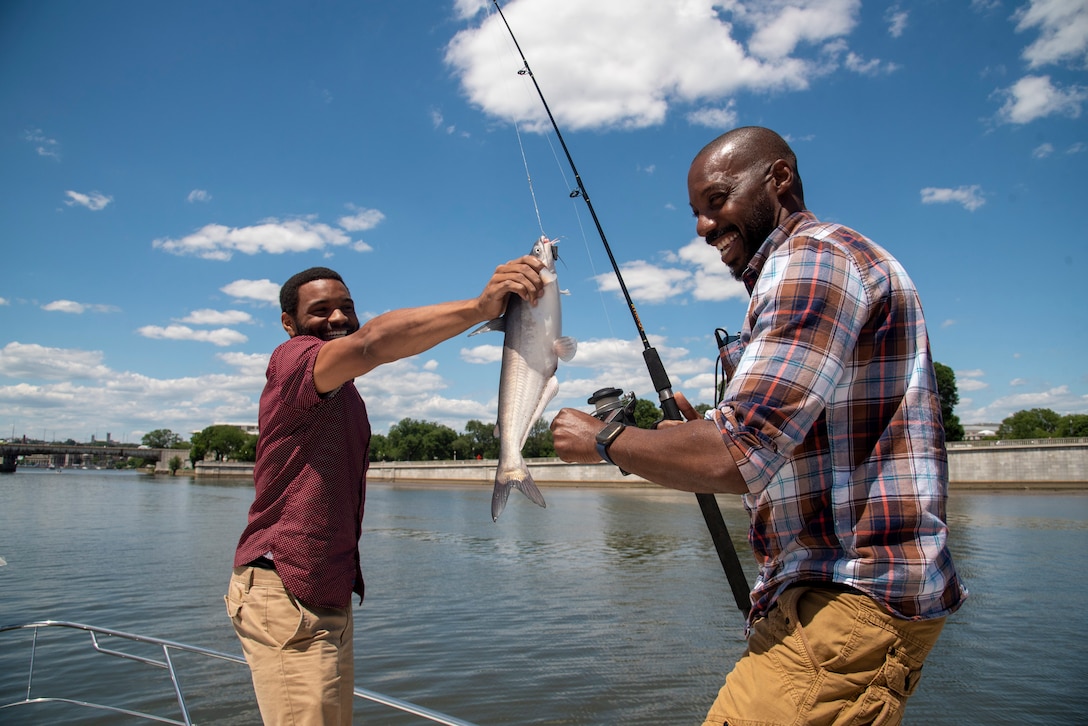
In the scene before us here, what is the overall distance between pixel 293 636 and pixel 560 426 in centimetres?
173

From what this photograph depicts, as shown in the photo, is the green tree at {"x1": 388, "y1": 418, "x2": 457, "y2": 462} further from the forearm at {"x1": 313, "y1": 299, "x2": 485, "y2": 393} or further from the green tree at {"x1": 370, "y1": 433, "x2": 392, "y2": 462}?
the forearm at {"x1": 313, "y1": 299, "x2": 485, "y2": 393}

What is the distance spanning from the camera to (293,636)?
3197mm

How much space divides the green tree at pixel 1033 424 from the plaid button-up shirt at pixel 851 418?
14186cm

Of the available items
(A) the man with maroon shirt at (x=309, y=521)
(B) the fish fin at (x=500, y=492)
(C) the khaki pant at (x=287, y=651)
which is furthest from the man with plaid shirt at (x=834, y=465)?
(C) the khaki pant at (x=287, y=651)

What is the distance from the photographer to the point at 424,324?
290cm

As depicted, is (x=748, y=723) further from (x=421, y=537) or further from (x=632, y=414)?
(x=421, y=537)

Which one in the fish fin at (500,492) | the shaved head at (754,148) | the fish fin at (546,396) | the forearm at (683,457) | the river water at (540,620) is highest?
the shaved head at (754,148)

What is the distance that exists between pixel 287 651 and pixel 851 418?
2.60 m

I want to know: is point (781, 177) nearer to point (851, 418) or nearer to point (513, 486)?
point (851, 418)

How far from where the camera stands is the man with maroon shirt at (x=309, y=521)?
2977 mm

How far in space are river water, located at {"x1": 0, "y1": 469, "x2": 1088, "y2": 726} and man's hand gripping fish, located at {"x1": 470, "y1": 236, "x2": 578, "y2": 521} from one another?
849cm

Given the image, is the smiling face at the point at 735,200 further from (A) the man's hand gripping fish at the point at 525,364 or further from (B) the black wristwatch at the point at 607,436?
(B) the black wristwatch at the point at 607,436

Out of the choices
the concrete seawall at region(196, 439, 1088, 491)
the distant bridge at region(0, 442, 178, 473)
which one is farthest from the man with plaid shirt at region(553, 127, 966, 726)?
the distant bridge at region(0, 442, 178, 473)

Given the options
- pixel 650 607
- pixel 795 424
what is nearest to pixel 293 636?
pixel 795 424
